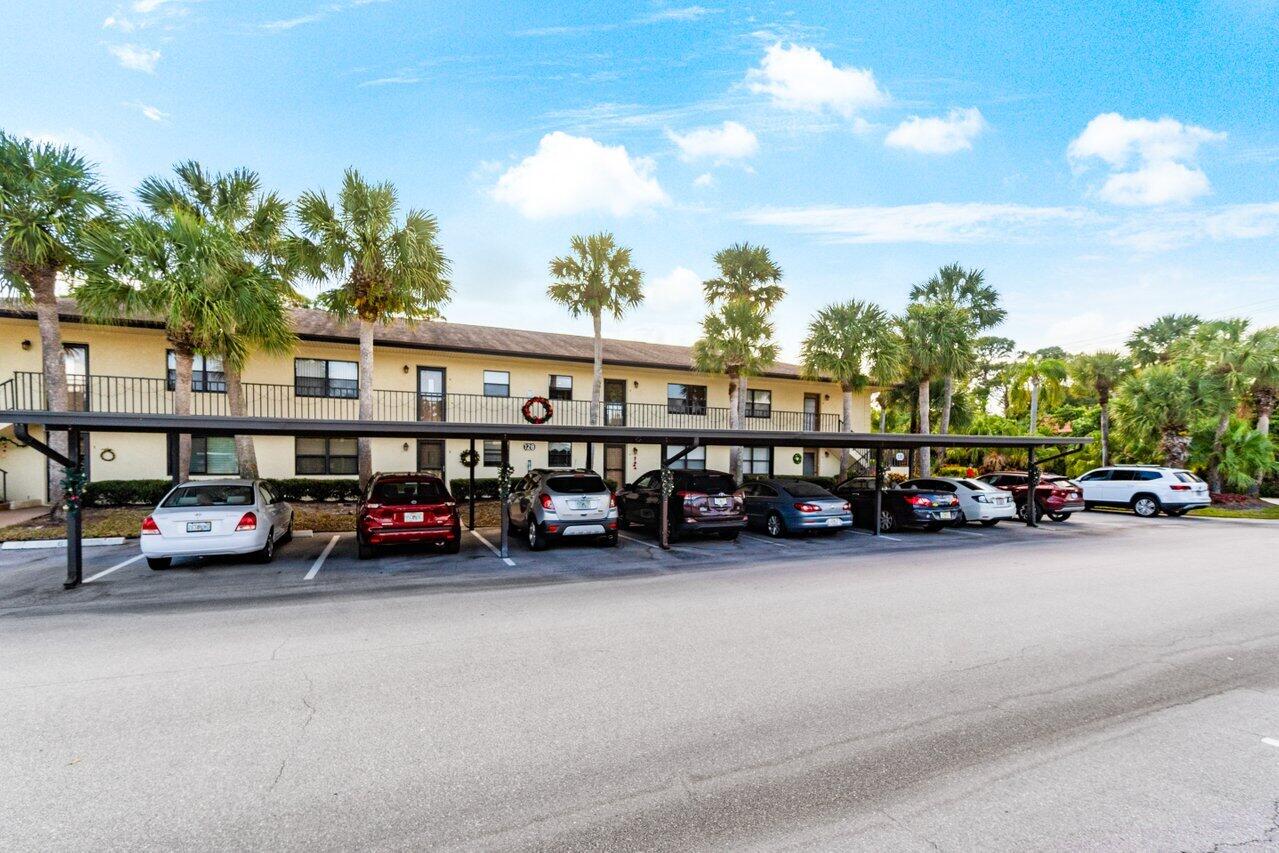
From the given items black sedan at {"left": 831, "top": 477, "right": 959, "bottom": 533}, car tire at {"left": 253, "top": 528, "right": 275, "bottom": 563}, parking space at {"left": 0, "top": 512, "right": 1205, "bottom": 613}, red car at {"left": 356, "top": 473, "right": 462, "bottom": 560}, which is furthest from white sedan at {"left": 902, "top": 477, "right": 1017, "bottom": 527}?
car tire at {"left": 253, "top": 528, "right": 275, "bottom": 563}

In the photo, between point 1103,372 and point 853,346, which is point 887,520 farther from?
point 1103,372

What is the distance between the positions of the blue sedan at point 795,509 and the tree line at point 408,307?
7301mm

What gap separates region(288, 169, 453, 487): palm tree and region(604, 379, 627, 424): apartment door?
28.4ft

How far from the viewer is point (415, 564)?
414 inches

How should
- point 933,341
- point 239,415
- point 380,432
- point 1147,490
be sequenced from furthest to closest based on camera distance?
point 933,341, point 1147,490, point 239,415, point 380,432

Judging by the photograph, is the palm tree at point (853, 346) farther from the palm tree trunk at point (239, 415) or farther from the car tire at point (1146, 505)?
the palm tree trunk at point (239, 415)

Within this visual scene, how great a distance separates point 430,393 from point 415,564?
10.9 m

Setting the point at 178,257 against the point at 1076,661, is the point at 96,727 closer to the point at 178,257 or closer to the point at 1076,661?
the point at 1076,661

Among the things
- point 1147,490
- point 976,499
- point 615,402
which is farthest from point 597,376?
point 1147,490

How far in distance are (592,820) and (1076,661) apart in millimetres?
5020

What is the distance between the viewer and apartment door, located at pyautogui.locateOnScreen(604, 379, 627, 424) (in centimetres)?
2303

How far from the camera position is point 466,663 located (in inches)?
216

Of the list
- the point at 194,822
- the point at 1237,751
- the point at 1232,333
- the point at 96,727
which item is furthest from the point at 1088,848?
the point at 1232,333

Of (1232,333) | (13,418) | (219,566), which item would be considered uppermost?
(1232,333)
